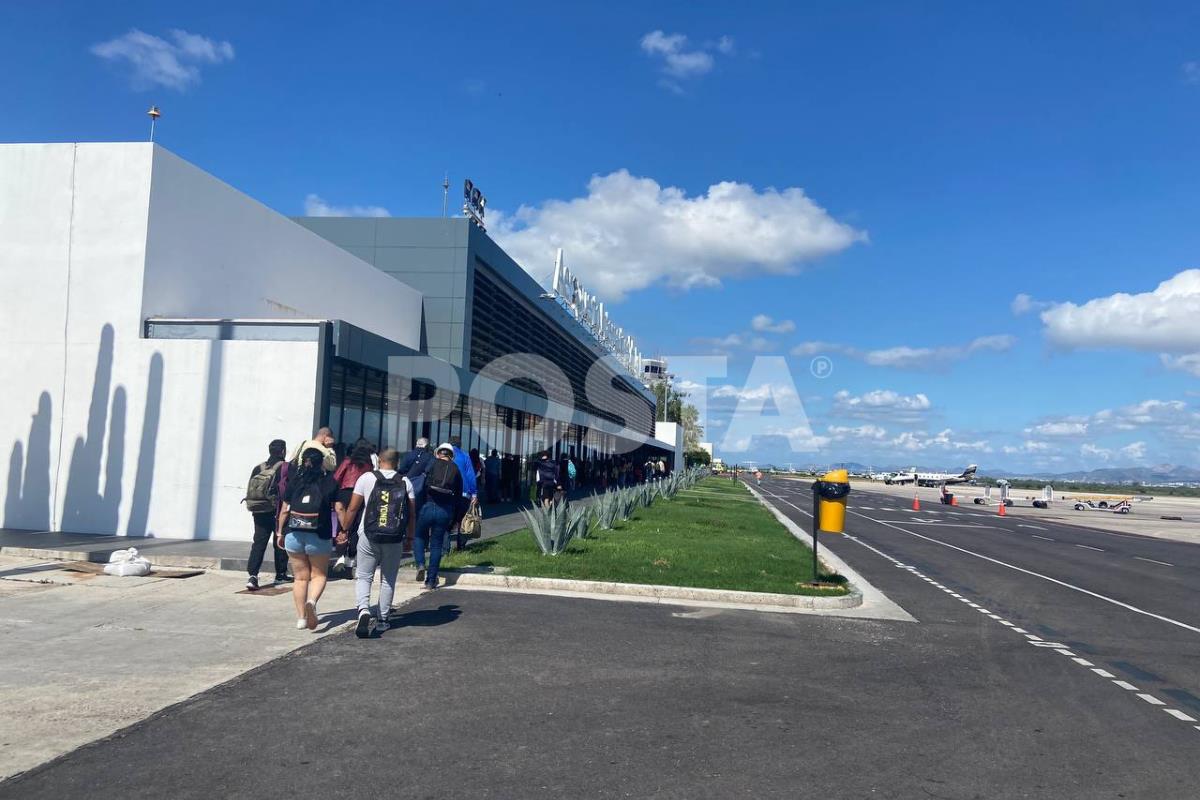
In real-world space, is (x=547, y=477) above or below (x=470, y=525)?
above

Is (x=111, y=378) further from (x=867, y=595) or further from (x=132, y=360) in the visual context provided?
(x=867, y=595)

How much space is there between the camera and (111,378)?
1400cm

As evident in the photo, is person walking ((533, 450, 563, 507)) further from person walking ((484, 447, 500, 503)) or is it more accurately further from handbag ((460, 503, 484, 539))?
handbag ((460, 503, 484, 539))

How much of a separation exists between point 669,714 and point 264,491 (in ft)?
19.7

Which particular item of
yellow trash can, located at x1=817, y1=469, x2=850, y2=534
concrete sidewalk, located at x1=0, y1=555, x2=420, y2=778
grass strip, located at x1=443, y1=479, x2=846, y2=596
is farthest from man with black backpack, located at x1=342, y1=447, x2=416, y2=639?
yellow trash can, located at x1=817, y1=469, x2=850, y2=534

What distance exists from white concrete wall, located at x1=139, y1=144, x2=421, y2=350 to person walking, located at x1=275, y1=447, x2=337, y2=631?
7954 mm

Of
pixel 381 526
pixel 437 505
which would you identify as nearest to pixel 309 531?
pixel 381 526

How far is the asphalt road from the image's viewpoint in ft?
15.5

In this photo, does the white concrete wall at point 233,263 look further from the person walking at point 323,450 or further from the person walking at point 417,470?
the person walking at point 323,450

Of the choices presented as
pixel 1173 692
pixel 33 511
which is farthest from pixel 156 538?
pixel 1173 692

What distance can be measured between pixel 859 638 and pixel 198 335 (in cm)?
1106

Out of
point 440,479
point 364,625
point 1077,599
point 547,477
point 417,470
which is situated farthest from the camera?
point 547,477

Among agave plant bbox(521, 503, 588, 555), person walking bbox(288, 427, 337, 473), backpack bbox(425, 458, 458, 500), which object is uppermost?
person walking bbox(288, 427, 337, 473)

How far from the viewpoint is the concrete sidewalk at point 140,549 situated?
453 inches
